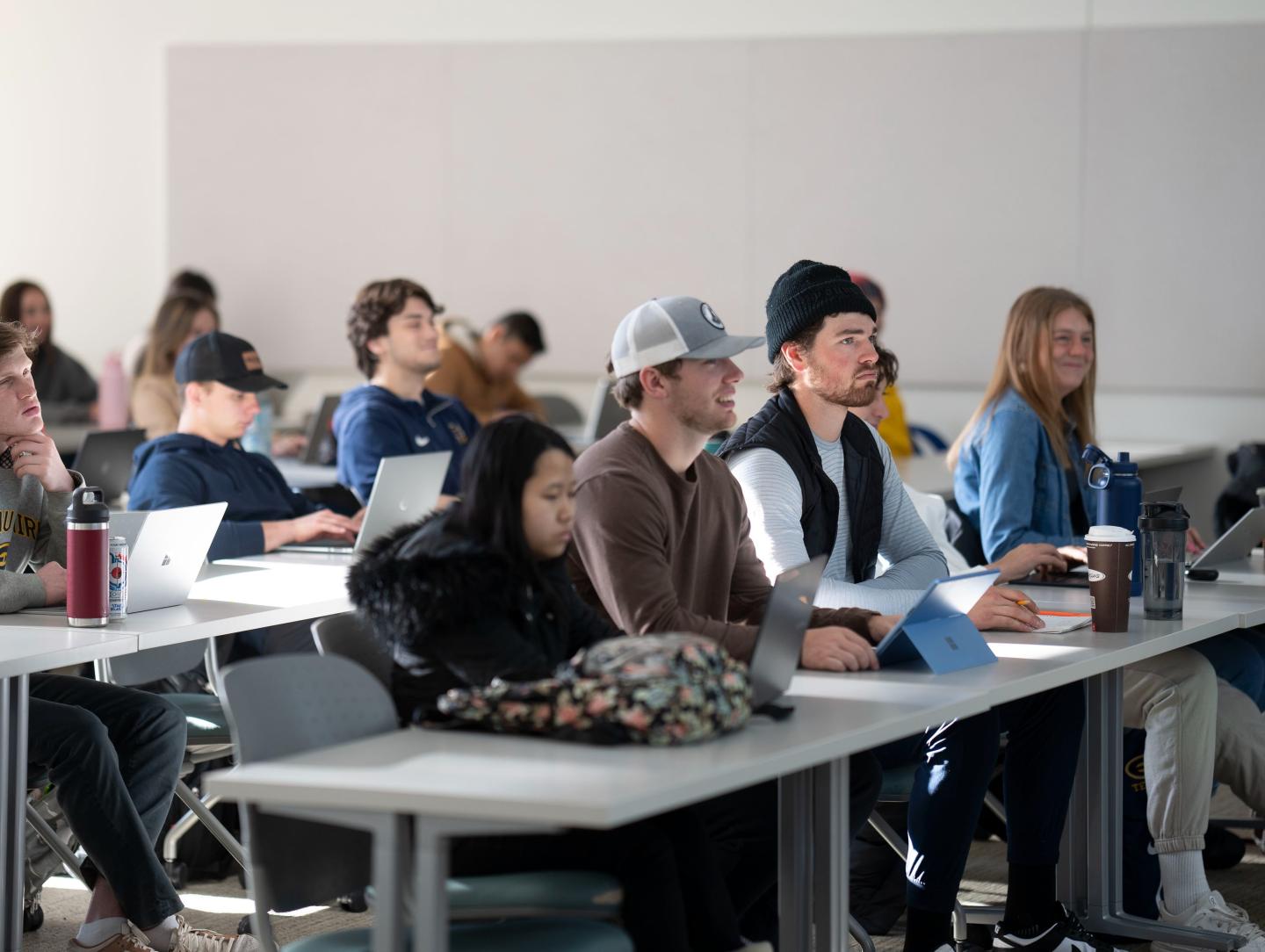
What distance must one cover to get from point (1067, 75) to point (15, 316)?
4.64 metres

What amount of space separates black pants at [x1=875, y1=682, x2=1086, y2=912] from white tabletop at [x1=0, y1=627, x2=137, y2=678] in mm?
1325

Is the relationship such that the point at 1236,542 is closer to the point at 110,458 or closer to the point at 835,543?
the point at 835,543

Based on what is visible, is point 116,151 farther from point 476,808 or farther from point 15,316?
A: point 476,808

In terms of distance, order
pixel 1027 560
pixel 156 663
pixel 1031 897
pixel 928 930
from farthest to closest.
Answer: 1. pixel 156 663
2. pixel 1027 560
3. pixel 1031 897
4. pixel 928 930

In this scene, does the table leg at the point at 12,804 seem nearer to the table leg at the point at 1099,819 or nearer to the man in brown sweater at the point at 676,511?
the man in brown sweater at the point at 676,511

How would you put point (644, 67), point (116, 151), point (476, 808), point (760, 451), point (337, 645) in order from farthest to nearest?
point (116, 151) → point (644, 67) → point (760, 451) → point (337, 645) → point (476, 808)

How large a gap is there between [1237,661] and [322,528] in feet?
6.73

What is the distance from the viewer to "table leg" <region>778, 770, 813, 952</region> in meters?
2.41

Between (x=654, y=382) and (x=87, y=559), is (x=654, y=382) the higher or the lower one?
the higher one

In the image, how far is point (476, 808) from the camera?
1813 mm

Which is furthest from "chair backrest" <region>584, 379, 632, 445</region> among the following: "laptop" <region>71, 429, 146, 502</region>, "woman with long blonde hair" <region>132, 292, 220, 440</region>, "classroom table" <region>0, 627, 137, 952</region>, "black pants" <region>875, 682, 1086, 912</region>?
"classroom table" <region>0, 627, 137, 952</region>

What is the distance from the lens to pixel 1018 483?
155 inches

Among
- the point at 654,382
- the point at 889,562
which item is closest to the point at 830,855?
the point at 654,382

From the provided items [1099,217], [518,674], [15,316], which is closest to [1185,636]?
[518,674]
